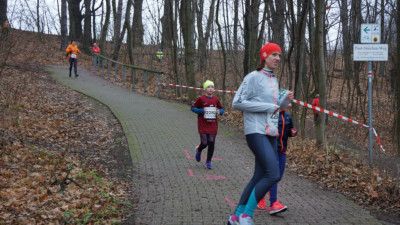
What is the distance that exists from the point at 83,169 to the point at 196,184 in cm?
215

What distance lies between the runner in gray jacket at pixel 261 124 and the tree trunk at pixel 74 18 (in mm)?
34040

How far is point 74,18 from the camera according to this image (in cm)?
3584

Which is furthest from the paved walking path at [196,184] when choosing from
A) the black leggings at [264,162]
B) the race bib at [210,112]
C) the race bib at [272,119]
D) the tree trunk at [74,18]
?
the tree trunk at [74,18]

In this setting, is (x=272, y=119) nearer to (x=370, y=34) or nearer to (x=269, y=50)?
(x=269, y=50)

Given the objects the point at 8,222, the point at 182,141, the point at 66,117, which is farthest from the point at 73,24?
the point at 8,222

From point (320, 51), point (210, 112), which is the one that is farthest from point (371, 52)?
point (210, 112)

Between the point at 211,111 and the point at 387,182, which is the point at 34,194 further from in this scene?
the point at 387,182

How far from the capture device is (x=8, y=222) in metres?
4.52

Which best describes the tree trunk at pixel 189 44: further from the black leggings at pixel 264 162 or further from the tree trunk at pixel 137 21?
the black leggings at pixel 264 162

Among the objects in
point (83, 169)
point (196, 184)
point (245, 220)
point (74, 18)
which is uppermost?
point (74, 18)

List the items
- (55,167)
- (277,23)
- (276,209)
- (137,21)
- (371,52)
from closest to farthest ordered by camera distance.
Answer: (276,209) → (55,167) → (371,52) → (277,23) → (137,21)

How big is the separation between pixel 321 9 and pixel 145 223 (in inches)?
283

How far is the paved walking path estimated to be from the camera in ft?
17.0

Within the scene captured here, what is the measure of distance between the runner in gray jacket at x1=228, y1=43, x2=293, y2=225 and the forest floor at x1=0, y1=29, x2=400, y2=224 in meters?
1.64
